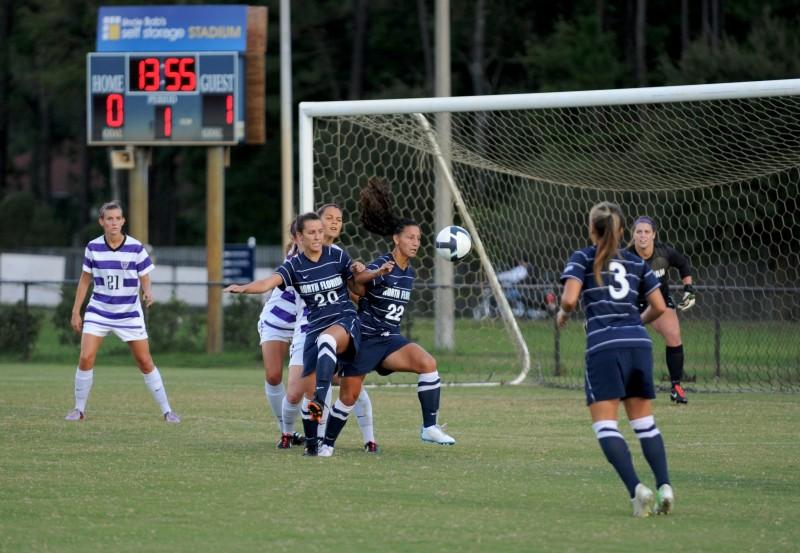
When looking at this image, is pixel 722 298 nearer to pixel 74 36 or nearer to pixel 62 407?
pixel 62 407

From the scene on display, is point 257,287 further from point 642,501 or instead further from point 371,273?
point 642,501

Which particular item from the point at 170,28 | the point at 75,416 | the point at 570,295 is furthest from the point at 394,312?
the point at 170,28

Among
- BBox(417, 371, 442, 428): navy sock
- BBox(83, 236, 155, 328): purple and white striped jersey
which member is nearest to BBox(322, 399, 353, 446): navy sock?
BBox(417, 371, 442, 428): navy sock

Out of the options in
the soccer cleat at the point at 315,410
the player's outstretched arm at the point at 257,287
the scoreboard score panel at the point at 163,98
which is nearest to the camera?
the soccer cleat at the point at 315,410

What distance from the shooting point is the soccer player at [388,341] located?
1005cm

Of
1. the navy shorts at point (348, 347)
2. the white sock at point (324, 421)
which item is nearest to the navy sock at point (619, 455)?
the navy shorts at point (348, 347)

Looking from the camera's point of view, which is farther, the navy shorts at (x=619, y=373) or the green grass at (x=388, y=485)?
the navy shorts at (x=619, y=373)

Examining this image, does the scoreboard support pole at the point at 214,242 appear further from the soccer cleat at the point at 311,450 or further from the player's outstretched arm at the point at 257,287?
the player's outstretched arm at the point at 257,287

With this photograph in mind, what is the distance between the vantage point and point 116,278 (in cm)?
1253

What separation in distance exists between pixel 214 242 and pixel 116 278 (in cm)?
1182

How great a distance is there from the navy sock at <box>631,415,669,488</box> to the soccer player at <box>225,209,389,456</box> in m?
2.76

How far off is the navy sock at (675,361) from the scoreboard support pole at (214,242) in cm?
1004

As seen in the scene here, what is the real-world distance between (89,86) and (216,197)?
9.61 feet

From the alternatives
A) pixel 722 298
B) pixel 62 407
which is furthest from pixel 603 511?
pixel 722 298
